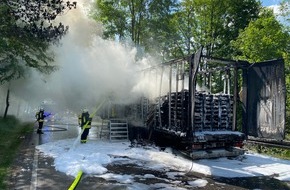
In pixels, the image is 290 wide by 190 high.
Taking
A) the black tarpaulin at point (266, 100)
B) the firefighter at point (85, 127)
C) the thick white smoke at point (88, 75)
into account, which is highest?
the thick white smoke at point (88, 75)

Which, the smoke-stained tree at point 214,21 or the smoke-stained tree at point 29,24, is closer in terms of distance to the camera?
the smoke-stained tree at point 29,24

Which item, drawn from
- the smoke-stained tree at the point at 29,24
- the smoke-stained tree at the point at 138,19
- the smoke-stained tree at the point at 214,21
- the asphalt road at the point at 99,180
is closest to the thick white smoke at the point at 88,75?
the smoke-stained tree at the point at 138,19

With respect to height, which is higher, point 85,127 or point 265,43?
point 265,43

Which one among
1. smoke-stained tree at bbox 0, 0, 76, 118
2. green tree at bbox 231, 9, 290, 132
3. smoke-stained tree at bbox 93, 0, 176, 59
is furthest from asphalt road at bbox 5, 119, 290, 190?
smoke-stained tree at bbox 93, 0, 176, 59

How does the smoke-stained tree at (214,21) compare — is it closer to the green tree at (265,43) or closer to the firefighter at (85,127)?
the green tree at (265,43)

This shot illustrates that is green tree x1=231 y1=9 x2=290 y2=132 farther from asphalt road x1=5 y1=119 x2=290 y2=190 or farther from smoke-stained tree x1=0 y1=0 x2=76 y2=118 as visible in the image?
smoke-stained tree x1=0 y1=0 x2=76 y2=118

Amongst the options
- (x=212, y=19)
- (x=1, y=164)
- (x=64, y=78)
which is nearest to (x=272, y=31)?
(x=212, y=19)

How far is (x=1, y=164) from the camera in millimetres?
8453

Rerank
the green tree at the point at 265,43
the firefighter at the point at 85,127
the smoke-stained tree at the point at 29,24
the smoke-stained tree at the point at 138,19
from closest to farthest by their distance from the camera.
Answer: the smoke-stained tree at the point at 29,24, the firefighter at the point at 85,127, the green tree at the point at 265,43, the smoke-stained tree at the point at 138,19

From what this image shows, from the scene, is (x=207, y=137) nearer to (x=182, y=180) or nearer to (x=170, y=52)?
(x=182, y=180)

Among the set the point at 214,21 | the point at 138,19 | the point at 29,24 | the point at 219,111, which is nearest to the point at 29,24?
the point at 29,24

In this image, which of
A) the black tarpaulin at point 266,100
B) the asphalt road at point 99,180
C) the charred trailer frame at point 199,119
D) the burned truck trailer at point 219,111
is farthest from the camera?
the charred trailer frame at point 199,119

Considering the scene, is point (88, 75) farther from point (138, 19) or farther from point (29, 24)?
point (138, 19)

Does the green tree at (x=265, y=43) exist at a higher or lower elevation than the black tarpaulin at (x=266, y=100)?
higher
